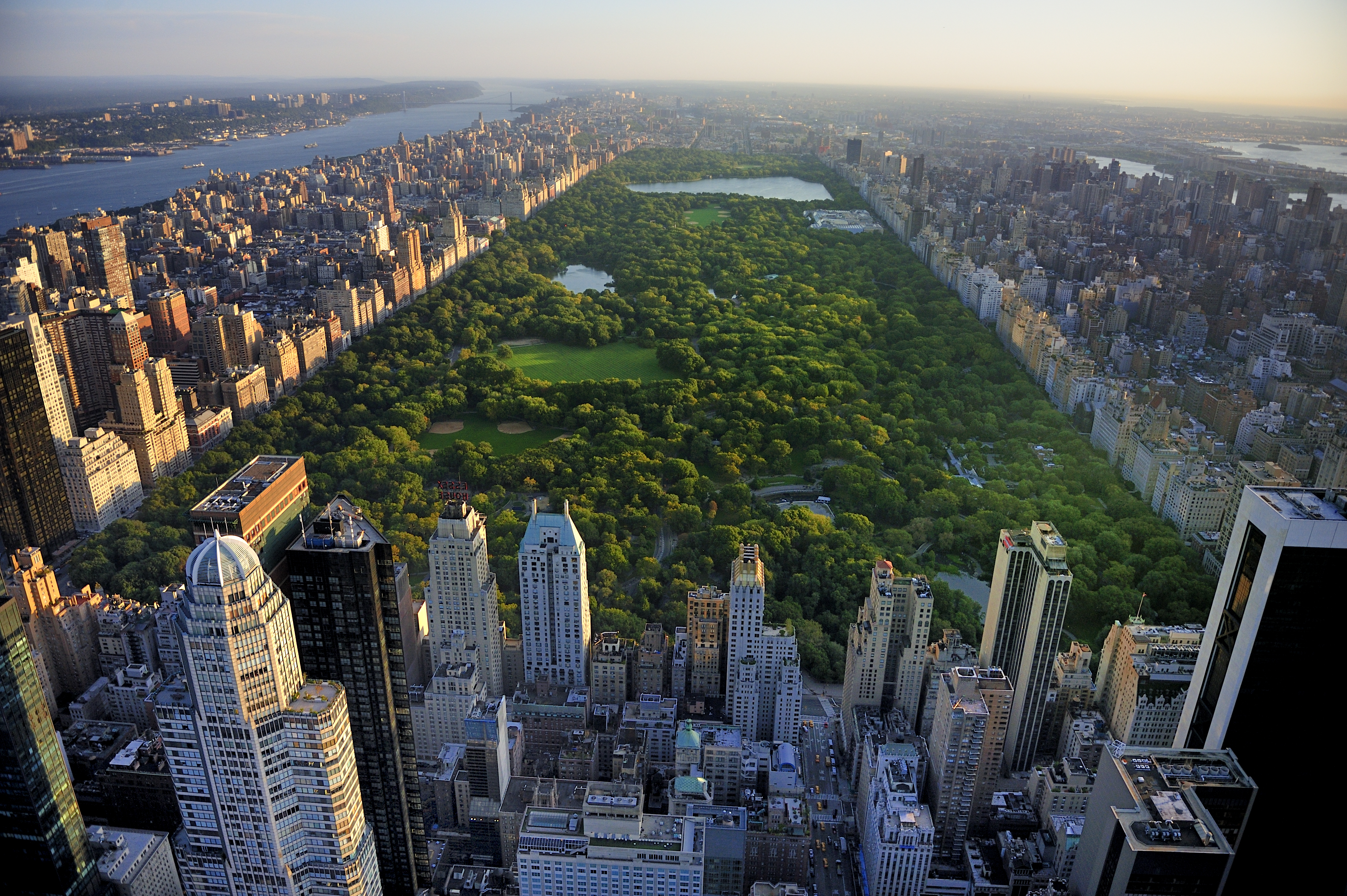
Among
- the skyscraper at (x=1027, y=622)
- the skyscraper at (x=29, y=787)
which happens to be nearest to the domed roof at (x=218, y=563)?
the skyscraper at (x=29, y=787)

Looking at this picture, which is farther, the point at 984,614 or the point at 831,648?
the point at 984,614

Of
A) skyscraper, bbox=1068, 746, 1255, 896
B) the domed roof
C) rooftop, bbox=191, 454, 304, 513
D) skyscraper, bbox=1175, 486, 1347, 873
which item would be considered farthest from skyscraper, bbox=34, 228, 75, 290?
skyscraper, bbox=1175, 486, 1347, 873

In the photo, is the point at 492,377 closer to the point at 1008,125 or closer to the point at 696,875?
the point at 696,875

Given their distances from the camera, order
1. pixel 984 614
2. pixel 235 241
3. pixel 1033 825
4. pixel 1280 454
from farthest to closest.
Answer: pixel 235 241 → pixel 984 614 → pixel 1280 454 → pixel 1033 825

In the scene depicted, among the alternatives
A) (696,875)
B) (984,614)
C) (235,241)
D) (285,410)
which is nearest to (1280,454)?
(984,614)

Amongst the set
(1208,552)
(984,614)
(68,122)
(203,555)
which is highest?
(68,122)

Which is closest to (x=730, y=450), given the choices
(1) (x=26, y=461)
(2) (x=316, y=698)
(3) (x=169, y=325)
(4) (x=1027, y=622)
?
(4) (x=1027, y=622)
